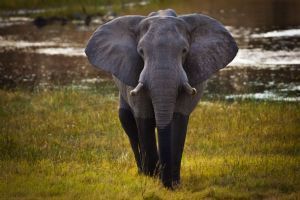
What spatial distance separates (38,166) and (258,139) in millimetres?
5452

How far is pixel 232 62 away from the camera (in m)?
31.4

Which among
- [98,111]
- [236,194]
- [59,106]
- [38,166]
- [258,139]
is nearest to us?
[236,194]

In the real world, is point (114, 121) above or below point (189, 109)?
below

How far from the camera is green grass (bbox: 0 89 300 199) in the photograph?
957 centimetres

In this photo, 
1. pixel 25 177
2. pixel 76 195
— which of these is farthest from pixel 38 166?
pixel 76 195

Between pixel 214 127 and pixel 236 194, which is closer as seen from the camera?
pixel 236 194

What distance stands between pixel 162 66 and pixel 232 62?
23.1m

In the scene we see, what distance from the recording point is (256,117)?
16.9 meters

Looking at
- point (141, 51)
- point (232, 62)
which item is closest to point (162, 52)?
point (141, 51)

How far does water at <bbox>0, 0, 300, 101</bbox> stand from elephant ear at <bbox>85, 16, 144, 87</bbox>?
39.0ft

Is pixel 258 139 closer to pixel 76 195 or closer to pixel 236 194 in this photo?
pixel 236 194

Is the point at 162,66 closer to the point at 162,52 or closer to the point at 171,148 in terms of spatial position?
the point at 162,52

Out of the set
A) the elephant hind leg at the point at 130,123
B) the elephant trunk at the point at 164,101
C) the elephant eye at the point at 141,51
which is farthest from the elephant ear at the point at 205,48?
the elephant hind leg at the point at 130,123

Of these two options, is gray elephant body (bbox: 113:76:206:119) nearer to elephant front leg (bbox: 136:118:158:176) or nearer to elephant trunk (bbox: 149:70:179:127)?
elephant front leg (bbox: 136:118:158:176)
